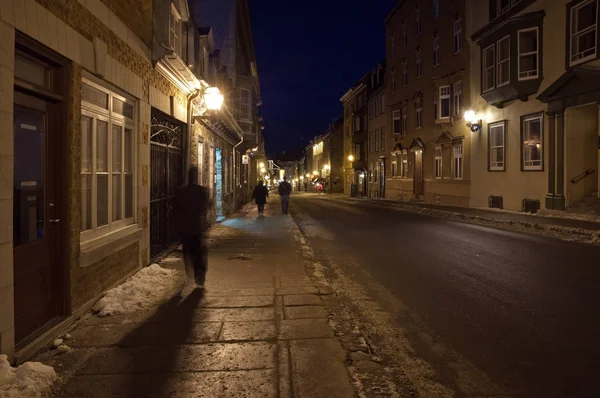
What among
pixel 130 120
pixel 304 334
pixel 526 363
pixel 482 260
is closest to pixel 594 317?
pixel 526 363

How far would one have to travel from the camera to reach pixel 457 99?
1124 inches

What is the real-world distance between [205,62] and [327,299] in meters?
11.5

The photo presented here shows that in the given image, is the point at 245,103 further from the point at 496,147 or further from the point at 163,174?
the point at 163,174

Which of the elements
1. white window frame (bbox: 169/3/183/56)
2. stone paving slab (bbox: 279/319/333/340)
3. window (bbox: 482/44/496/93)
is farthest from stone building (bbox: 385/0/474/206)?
stone paving slab (bbox: 279/319/333/340)

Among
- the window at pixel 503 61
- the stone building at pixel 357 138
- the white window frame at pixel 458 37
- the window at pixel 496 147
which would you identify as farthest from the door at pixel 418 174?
the stone building at pixel 357 138

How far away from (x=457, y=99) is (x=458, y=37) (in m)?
3.36

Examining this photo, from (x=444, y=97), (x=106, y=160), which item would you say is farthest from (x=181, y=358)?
(x=444, y=97)

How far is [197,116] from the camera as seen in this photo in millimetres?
13375

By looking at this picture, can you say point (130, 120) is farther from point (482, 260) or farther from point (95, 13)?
point (482, 260)

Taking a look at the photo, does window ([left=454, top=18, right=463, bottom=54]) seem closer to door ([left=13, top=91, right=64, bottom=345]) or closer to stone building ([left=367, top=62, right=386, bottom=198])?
stone building ([left=367, top=62, right=386, bottom=198])

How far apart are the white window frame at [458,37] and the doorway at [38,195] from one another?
25.8 metres

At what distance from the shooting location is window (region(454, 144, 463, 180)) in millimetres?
27881

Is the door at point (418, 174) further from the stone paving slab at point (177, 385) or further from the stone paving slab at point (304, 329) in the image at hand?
the stone paving slab at point (177, 385)

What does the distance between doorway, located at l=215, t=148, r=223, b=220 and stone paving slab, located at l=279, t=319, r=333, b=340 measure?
1460 centimetres
